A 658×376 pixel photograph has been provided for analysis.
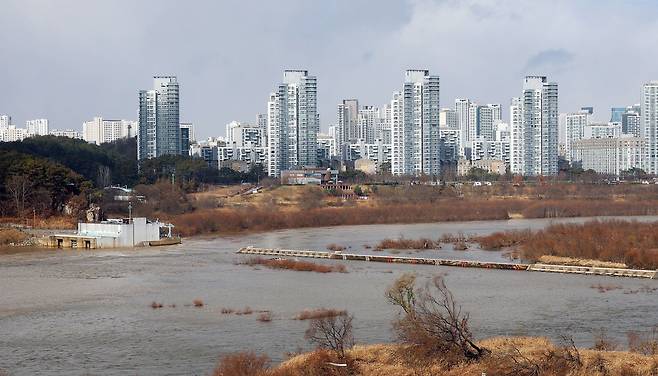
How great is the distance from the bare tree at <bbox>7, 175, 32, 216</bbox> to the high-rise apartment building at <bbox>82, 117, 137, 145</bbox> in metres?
60.7

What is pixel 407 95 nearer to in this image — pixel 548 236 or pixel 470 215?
pixel 470 215

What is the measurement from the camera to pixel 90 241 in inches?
1006

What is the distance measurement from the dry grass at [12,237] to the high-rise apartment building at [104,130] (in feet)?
216

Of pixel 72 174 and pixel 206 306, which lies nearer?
pixel 206 306

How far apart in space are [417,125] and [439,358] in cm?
5061

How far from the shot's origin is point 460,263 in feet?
66.5

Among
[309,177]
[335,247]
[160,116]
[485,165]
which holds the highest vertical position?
[160,116]

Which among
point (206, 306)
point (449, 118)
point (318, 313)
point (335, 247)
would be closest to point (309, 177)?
point (335, 247)

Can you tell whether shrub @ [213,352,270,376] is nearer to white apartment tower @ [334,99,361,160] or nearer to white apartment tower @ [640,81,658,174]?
white apartment tower @ [640,81,658,174]

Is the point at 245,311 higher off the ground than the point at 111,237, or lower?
lower

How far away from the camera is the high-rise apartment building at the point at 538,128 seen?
61562 mm

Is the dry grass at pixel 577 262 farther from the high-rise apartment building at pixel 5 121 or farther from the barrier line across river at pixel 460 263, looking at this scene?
the high-rise apartment building at pixel 5 121

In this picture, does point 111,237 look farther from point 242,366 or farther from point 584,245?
point 242,366

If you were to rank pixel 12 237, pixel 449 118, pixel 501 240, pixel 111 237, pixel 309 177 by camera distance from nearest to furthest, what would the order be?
pixel 501 240 < pixel 111 237 < pixel 12 237 < pixel 309 177 < pixel 449 118
